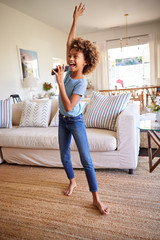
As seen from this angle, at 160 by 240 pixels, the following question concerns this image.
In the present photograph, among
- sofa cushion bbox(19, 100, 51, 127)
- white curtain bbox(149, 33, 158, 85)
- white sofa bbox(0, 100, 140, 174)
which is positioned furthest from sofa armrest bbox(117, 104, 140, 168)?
white curtain bbox(149, 33, 158, 85)

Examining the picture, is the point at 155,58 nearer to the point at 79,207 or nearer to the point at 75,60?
the point at 75,60

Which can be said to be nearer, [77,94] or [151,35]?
[77,94]

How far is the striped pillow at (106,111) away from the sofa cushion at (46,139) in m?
0.09

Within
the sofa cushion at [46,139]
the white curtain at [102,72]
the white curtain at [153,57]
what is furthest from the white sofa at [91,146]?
the white curtain at [102,72]

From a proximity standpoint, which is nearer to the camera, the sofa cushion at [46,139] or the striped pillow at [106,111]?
the sofa cushion at [46,139]

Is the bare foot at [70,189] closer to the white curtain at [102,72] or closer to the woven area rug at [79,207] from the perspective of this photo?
the woven area rug at [79,207]

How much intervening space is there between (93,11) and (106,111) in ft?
13.2

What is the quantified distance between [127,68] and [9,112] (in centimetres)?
801

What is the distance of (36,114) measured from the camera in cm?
280

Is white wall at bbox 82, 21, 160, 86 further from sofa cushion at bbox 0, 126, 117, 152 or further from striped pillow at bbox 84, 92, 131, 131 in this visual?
sofa cushion at bbox 0, 126, 117, 152

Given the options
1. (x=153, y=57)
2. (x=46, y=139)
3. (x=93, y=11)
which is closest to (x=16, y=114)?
(x=46, y=139)

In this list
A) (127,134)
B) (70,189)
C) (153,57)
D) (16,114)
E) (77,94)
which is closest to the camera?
(77,94)

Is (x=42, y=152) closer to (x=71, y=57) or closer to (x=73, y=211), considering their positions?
(x=73, y=211)

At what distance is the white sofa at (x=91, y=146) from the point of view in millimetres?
2031
